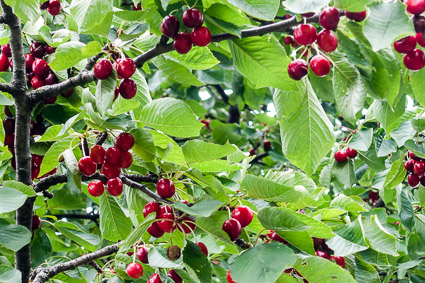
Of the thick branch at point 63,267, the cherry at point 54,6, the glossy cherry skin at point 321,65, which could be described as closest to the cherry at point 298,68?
the glossy cherry skin at point 321,65

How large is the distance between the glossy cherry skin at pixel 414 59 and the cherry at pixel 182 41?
57 centimetres

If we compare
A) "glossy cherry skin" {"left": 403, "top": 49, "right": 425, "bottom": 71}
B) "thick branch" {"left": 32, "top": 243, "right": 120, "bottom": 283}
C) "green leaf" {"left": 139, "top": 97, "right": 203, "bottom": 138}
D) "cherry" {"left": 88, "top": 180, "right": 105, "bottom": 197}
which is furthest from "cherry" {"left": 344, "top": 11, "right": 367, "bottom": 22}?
"thick branch" {"left": 32, "top": 243, "right": 120, "bottom": 283}

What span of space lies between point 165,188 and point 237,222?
0.29 meters

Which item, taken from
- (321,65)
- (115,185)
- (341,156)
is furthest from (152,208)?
(341,156)

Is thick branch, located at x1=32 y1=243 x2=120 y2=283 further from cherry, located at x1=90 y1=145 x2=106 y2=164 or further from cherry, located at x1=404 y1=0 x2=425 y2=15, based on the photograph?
cherry, located at x1=404 y1=0 x2=425 y2=15

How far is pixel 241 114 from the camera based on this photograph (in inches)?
230

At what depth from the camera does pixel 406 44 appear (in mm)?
1268

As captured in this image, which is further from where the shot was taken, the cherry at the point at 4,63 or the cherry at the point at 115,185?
the cherry at the point at 4,63

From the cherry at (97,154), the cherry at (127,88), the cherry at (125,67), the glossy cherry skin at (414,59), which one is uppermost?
the glossy cherry skin at (414,59)

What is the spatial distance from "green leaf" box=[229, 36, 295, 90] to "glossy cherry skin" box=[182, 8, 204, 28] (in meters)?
0.21

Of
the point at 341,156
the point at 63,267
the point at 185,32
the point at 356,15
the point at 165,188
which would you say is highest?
the point at 356,15

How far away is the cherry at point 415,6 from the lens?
111cm

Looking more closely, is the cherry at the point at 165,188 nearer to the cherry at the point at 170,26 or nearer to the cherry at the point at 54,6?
the cherry at the point at 170,26

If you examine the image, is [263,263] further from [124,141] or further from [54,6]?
[54,6]
